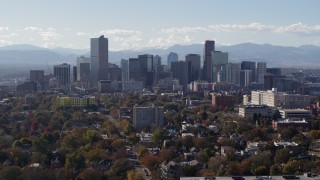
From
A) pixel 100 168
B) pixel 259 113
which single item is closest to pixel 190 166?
pixel 100 168

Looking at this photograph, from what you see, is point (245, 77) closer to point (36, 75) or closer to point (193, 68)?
point (193, 68)

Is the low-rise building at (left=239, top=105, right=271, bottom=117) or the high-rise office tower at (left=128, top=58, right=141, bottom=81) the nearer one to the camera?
the low-rise building at (left=239, top=105, right=271, bottom=117)

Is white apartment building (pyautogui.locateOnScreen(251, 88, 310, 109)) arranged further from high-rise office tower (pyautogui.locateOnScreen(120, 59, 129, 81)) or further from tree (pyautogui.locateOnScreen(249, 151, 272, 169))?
high-rise office tower (pyautogui.locateOnScreen(120, 59, 129, 81))

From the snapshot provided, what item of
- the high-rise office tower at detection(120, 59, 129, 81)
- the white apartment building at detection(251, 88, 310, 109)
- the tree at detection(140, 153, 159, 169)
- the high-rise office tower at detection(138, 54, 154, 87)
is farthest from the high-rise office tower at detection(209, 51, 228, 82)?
the tree at detection(140, 153, 159, 169)

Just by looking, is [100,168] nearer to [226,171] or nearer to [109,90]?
[226,171]

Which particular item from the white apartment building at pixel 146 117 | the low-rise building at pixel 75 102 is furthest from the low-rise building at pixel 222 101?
the white apartment building at pixel 146 117

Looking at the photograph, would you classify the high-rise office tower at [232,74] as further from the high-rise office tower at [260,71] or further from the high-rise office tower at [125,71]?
the high-rise office tower at [125,71]

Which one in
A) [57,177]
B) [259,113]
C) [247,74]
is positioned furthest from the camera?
[247,74]
